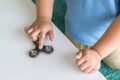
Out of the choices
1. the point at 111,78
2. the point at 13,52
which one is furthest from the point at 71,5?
the point at 111,78

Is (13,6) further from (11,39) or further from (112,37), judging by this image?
(112,37)

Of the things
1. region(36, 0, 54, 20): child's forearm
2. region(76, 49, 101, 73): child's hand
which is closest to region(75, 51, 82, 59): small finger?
region(76, 49, 101, 73): child's hand

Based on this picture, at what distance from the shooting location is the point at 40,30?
0.63 m

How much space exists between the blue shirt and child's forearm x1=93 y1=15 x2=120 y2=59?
0.13 meters

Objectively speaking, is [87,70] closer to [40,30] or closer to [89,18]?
[40,30]

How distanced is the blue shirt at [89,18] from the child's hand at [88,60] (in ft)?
0.64

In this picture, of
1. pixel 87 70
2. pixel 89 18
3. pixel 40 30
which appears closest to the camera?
pixel 87 70

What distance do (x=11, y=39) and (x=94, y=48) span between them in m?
0.19

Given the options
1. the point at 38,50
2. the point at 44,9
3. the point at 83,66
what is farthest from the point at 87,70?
the point at 44,9

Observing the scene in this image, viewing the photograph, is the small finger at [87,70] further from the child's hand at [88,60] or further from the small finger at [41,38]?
the small finger at [41,38]

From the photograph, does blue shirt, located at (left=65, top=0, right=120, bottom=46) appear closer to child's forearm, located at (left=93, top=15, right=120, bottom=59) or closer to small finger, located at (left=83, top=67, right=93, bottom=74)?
child's forearm, located at (left=93, top=15, right=120, bottom=59)

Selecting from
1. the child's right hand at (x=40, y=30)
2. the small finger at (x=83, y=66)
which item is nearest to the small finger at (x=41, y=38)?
the child's right hand at (x=40, y=30)

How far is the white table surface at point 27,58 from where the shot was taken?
52 centimetres

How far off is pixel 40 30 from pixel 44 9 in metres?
0.08
